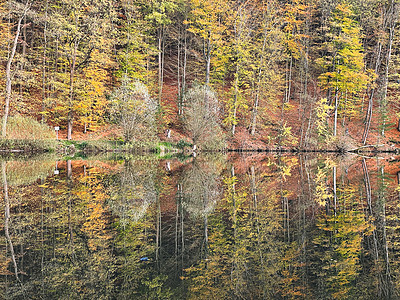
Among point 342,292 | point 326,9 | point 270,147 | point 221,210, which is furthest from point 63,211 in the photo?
point 326,9

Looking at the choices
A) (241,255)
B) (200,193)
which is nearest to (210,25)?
(200,193)

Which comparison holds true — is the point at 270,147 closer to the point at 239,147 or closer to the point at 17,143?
the point at 239,147

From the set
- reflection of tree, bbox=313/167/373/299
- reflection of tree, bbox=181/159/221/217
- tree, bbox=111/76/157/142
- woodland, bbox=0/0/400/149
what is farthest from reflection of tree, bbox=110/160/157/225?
woodland, bbox=0/0/400/149

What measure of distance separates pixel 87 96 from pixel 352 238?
27462 millimetres

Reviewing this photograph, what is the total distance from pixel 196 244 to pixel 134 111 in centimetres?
2189

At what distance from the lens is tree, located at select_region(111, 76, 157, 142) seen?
25734 mm

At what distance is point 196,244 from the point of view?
196 inches

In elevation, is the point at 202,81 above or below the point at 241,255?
above

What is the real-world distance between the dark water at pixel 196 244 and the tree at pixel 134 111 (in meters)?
16.8

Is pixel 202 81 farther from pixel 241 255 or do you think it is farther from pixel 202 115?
pixel 241 255

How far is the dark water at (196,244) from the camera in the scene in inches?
141

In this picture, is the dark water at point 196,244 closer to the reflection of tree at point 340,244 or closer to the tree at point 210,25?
the reflection of tree at point 340,244

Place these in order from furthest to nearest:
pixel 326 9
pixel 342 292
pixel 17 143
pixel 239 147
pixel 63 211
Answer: pixel 326 9, pixel 239 147, pixel 17 143, pixel 63 211, pixel 342 292

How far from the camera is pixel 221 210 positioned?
281 inches
